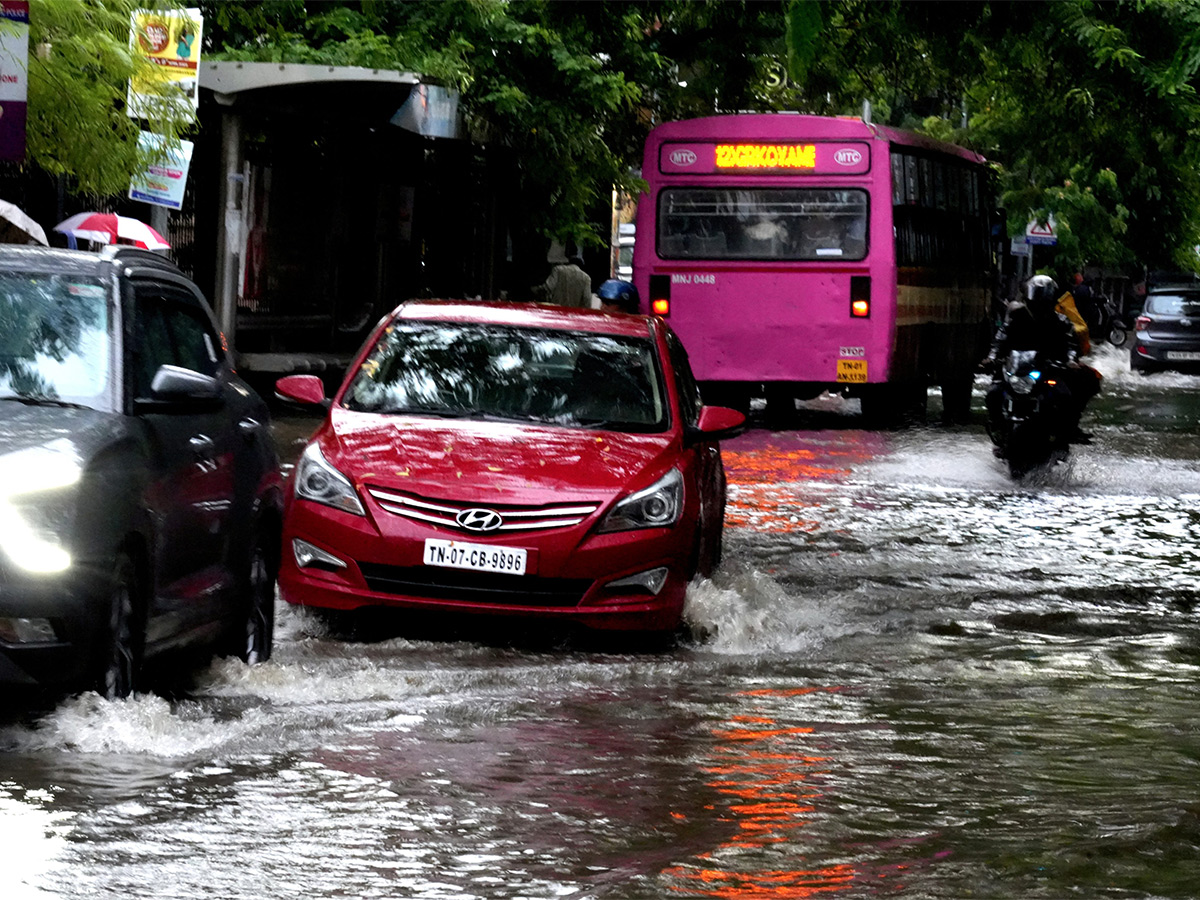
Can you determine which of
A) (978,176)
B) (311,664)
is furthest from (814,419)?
(311,664)

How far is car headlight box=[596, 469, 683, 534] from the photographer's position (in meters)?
10.0

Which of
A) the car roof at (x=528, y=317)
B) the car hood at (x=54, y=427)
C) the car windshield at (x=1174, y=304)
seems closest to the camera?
the car hood at (x=54, y=427)

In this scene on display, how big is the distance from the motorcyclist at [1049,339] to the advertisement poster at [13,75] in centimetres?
986

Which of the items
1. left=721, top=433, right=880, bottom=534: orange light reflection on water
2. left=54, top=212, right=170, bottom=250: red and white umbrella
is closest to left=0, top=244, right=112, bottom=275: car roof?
left=721, top=433, right=880, bottom=534: orange light reflection on water

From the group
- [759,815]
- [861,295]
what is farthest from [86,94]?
[759,815]

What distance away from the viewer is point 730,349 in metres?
26.4

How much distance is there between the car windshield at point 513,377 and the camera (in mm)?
11016

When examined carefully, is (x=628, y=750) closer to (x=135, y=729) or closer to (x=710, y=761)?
(x=710, y=761)

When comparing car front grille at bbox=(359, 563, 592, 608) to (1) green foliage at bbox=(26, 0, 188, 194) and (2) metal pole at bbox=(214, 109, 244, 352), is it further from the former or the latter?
(2) metal pole at bbox=(214, 109, 244, 352)

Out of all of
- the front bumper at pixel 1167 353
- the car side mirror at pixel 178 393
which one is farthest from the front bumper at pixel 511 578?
the front bumper at pixel 1167 353

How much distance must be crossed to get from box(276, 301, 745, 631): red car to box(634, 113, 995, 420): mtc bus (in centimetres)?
1508

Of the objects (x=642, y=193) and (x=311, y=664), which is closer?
(x=311, y=664)

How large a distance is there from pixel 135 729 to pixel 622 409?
414 cm

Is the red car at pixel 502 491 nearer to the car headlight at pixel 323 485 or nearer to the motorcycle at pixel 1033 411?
the car headlight at pixel 323 485
